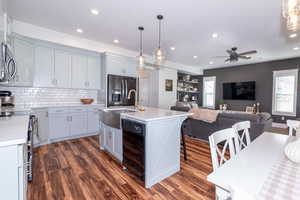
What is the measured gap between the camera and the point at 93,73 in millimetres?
4273

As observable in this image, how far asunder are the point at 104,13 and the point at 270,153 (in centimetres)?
323

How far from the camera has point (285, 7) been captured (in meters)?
1.36

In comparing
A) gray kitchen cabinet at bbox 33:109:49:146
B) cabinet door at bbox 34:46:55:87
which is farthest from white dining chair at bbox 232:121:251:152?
cabinet door at bbox 34:46:55:87

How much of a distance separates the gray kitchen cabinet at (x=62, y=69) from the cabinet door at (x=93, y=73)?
1.77ft

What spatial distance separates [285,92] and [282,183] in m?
6.92

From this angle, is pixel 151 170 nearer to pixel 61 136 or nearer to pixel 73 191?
pixel 73 191

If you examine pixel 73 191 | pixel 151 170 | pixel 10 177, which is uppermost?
pixel 10 177

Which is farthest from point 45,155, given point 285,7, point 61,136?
point 285,7

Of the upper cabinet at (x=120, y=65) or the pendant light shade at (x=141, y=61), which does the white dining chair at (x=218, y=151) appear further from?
the upper cabinet at (x=120, y=65)

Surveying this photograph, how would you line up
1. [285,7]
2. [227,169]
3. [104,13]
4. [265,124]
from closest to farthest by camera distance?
[227,169] < [285,7] < [104,13] < [265,124]

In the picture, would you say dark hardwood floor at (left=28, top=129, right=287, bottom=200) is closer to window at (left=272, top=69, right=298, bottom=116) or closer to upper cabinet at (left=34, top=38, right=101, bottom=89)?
upper cabinet at (left=34, top=38, right=101, bottom=89)

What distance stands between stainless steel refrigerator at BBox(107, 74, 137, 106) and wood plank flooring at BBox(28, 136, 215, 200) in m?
1.74

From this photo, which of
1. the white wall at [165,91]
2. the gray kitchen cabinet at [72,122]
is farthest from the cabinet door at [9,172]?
the white wall at [165,91]

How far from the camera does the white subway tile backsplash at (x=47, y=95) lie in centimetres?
333
